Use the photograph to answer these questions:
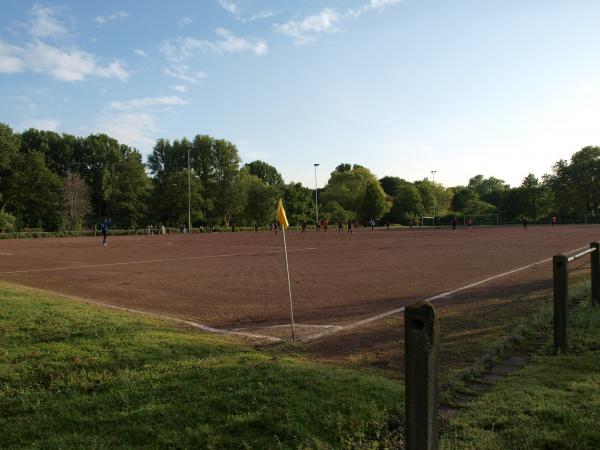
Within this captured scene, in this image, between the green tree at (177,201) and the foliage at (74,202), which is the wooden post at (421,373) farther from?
the green tree at (177,201)

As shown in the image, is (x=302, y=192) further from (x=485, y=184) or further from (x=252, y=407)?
(x=252, y=407)

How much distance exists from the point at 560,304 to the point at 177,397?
4386 mm

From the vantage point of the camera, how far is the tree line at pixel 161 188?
68.7 metres

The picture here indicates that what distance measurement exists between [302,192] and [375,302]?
293 ft

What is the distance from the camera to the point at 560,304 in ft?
18.0

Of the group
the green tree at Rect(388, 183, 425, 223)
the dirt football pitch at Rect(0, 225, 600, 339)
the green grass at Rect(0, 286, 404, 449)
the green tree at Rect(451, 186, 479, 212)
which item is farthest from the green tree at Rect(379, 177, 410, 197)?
the green grass at Rect(0, 286, 404, 449)

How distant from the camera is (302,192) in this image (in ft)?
323

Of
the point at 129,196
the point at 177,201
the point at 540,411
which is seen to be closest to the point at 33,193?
the point at 129,196

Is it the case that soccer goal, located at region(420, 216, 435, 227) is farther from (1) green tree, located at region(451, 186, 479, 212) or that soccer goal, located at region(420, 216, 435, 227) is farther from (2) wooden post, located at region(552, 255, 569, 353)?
(2) wooden post, located at region(552, 255, 569, 353)

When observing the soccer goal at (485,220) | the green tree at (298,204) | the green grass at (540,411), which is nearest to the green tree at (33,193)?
the green tree at (298,204)

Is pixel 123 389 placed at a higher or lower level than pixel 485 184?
lower

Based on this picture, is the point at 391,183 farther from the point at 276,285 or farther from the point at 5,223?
→ the point at 276,285

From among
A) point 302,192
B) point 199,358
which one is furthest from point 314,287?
point 302,192

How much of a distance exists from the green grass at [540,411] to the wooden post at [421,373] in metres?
1.02
